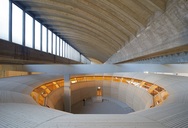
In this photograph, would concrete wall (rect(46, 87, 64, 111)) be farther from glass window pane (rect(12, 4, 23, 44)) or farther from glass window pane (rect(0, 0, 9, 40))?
glass window pane (rect(0, 0, 9, 40))

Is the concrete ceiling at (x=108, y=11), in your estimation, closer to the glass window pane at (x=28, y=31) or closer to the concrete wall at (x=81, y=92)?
the glass window pane at (x=28, y=31)

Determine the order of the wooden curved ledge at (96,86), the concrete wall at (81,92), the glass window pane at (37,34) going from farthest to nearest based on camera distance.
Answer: the concrete wall at (81,92), the glass window pane at (37,34), the wooden curved ledge at (96,86)

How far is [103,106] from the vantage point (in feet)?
57.4

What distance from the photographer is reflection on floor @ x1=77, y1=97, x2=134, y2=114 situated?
16.1 m

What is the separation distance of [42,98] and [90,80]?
830cm

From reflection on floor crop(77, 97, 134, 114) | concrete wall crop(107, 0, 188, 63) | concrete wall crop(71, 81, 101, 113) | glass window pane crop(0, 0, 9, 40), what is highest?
glass window pane crop(0, 0, 9, 40)

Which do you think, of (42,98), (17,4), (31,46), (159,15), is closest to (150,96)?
(42,98)

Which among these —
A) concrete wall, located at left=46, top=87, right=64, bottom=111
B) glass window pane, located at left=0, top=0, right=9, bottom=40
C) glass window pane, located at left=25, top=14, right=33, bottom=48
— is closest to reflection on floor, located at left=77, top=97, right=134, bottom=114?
concrete wall, located at left=46, top=87, right=64, bottom=111

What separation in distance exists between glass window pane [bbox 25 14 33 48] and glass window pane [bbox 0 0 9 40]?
235 centimetres

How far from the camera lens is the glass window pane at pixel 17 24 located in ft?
33.1

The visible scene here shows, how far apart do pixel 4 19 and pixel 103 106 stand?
40.3 ft

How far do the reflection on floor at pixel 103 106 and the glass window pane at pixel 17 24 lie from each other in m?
9.10

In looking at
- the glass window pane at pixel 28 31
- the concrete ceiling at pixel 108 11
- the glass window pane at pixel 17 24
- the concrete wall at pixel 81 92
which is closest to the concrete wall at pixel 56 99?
the concrete wall at pixel 81 92

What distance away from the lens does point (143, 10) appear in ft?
20.5
